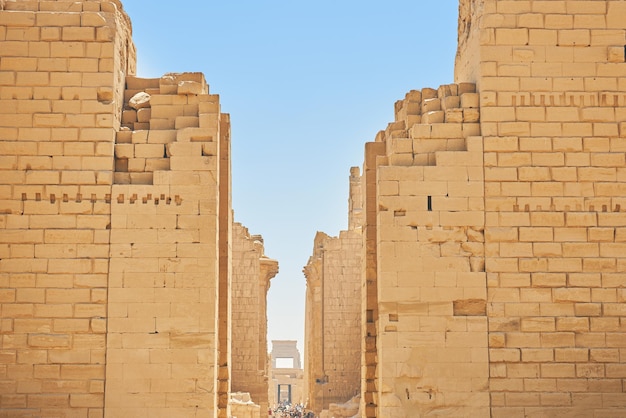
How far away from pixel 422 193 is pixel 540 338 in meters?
2.26

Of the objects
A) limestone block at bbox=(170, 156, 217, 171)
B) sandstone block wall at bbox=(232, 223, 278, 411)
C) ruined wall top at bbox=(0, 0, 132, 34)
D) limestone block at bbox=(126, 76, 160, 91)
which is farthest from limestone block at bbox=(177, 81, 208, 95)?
sandstone block wall at bbox=(232, 223, 278, 411)

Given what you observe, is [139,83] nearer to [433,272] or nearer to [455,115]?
[455,115]

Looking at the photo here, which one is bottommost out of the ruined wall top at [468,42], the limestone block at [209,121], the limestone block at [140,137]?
the limestone block at [140,137]

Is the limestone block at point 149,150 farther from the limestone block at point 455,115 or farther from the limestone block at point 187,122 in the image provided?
the limestone block at point 455,115

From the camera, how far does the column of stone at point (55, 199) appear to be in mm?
10555

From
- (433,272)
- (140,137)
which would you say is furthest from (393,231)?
(140,137)

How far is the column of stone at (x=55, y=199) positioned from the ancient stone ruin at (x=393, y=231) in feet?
0.08

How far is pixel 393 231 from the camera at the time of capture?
36.2 ft

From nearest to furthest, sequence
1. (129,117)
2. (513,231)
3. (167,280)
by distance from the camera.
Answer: (167,280), (513,231), (129,117)

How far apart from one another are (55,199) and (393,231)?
4150mm

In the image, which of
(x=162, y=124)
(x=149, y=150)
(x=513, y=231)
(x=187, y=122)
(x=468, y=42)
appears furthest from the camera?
(x=468, y=42)

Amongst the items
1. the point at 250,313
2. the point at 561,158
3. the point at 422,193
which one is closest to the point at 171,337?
the point at 422,193

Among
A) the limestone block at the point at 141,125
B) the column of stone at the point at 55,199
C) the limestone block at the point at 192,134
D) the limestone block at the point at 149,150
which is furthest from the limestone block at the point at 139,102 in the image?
the limestone block at the point at 192,134

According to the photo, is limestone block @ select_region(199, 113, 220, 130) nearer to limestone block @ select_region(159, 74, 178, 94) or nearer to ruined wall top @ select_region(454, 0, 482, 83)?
limestone block @ select_region(159, 74, 178, 94)
